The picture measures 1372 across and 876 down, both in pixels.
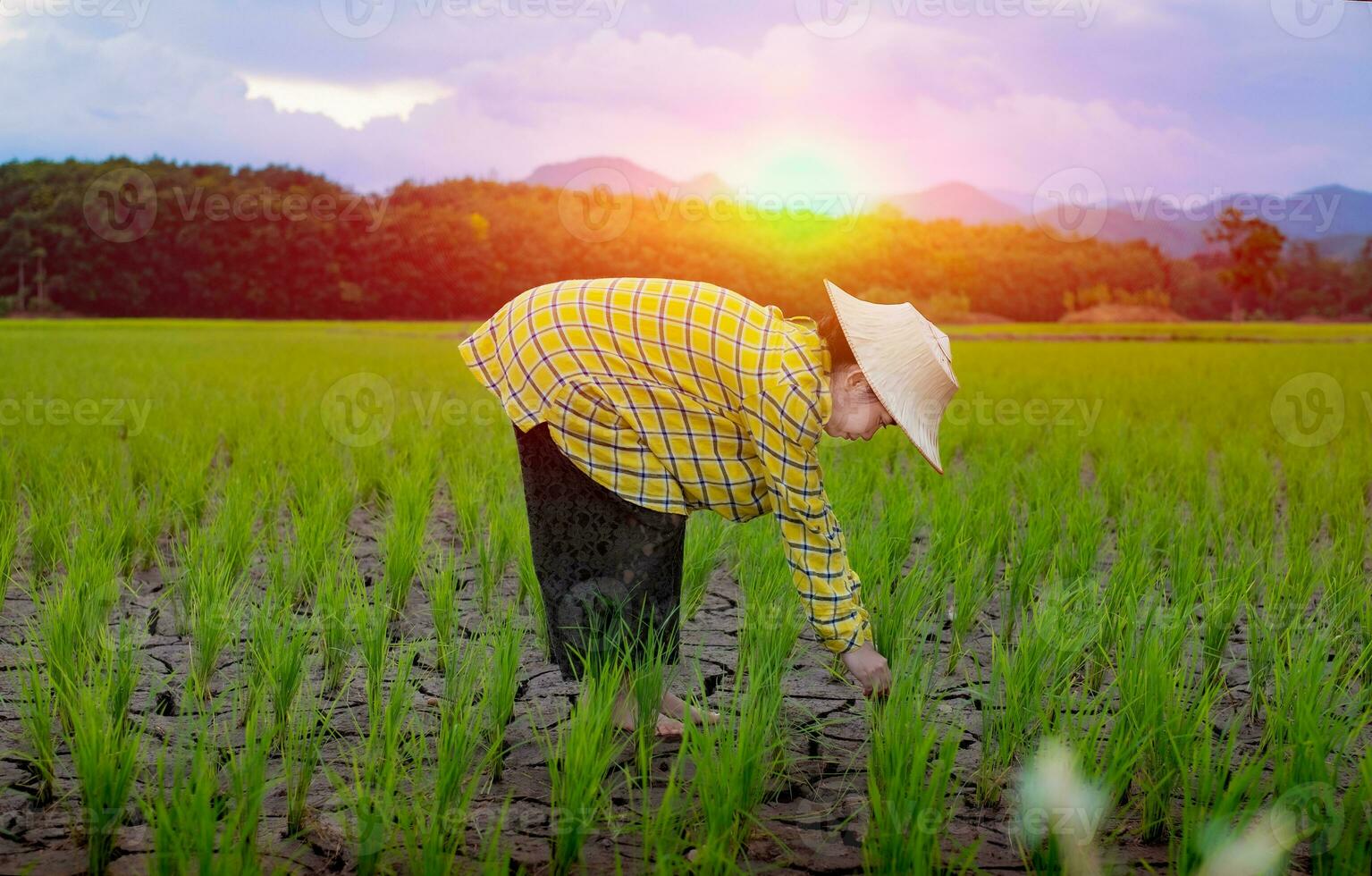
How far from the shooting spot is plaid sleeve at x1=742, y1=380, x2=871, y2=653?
173 centimetres

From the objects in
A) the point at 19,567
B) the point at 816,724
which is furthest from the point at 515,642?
the point at 19,567

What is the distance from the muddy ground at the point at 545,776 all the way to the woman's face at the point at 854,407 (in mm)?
504

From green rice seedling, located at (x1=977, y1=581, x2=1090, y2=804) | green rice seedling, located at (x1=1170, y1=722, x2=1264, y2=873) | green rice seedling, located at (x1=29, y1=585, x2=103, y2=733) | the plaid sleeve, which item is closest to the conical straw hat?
the plaid sleeve

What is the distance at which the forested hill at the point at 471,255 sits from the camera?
82.7ft

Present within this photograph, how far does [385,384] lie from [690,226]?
23435 mm

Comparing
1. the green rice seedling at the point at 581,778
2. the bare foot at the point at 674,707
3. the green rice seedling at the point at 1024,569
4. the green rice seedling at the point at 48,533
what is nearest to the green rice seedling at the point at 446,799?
the green rice seedling at the point at 581,778

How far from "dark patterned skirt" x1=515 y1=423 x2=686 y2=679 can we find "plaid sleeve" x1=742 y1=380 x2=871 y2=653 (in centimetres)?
28

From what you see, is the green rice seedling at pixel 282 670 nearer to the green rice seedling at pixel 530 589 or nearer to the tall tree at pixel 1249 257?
the green rice seedling at pixel 530 589

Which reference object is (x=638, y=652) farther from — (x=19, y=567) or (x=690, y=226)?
(x=690, y=226)

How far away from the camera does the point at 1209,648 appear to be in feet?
7.84

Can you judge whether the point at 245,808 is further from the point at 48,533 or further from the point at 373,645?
the point at 48,533

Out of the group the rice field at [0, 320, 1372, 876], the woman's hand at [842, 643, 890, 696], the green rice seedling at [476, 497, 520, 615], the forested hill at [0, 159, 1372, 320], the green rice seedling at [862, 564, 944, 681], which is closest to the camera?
the rice field at [0, 320, 1372, 876]

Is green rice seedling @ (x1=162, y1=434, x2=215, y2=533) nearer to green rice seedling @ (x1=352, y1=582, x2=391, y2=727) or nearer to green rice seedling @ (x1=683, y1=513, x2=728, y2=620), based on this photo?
green rice seedling @ (x1=352, y1=582, x2=391, y2=727)

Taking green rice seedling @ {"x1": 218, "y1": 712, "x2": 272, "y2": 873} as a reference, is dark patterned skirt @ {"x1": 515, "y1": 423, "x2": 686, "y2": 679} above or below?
above
